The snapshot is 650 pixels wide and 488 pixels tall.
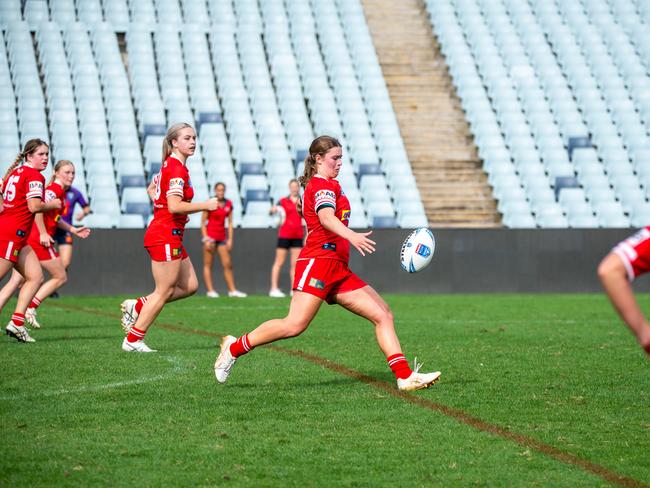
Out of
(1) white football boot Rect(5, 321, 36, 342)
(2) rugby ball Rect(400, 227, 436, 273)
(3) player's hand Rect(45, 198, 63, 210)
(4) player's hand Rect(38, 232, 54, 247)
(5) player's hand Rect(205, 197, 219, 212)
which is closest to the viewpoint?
(2) rugby ball Rect(400, 227, 436, 273)

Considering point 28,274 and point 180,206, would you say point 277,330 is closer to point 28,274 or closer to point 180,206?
point 180,206

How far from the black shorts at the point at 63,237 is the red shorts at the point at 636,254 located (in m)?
13.8

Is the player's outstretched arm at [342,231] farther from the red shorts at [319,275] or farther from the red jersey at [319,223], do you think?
the red shorts at [319,275]

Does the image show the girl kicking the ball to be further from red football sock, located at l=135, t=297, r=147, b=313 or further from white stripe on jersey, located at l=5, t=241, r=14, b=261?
white stripe on jersey, located at l=5, t=241, r=14, b=261

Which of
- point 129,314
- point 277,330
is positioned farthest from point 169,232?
point 277,330

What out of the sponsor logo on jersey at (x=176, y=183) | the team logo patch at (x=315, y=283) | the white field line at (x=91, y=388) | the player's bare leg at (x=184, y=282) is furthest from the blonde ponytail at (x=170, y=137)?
the team logo patch at (x=315, y=283)

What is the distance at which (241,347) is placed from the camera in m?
8.02

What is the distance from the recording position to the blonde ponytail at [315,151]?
25.7 feet

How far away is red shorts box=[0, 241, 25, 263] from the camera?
416 inches

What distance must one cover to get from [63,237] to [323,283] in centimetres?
1069

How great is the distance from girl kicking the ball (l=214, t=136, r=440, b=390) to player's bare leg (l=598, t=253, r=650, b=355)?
12.0 feet

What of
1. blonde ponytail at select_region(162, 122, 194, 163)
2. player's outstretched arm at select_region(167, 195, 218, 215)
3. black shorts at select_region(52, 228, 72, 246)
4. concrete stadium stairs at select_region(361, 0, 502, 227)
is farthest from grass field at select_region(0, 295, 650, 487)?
concrete stadium stairs at select_region(361, 0, 502, 227)

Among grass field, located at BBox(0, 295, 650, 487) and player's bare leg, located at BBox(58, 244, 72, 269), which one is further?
player's bare leg, located at BBox(58, 244, 72, 269)

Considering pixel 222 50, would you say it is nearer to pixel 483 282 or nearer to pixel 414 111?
pixel 414 111
